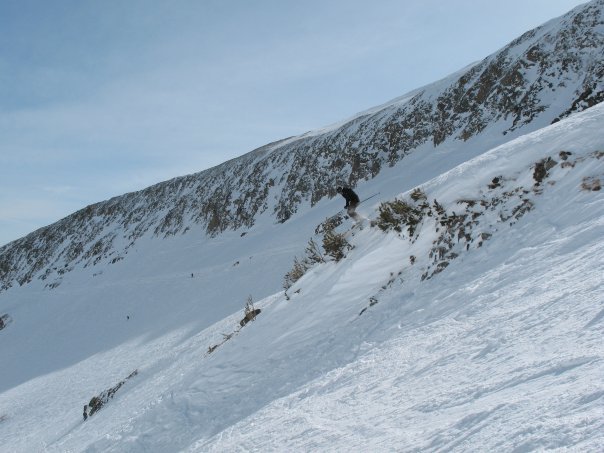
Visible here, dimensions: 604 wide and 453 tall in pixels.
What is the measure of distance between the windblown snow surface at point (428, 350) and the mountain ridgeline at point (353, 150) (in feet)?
36.2

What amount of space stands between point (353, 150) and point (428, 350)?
28951 mm

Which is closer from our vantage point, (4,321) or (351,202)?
(351,202)

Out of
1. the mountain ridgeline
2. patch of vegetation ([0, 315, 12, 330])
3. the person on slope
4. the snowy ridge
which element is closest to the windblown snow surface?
the snowy ridge

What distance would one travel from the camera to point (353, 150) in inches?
1302

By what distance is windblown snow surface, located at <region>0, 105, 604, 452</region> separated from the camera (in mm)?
3213

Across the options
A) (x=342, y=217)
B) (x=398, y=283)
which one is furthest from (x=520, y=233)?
(x=342, y=217)

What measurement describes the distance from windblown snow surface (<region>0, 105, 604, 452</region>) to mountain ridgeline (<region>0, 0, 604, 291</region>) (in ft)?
36.2

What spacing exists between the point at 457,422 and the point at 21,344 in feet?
97.2

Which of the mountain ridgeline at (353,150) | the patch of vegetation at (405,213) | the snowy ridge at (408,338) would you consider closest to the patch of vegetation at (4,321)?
the mountain ridgeline at (353,150)

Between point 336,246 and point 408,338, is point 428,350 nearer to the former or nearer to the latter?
point 408,338

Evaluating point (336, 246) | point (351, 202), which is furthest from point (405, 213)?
point (351, 202)

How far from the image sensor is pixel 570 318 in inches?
153

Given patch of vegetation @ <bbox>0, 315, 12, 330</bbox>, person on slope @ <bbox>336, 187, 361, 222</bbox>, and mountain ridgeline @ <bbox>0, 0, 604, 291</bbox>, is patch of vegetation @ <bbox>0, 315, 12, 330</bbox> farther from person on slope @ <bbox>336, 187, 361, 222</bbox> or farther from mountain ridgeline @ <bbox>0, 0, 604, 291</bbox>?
person on slope @ <bbox>336, 187, 361, 222</bbox>

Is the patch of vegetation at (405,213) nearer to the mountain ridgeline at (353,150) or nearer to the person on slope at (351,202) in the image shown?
the person on slope at (351,202)
